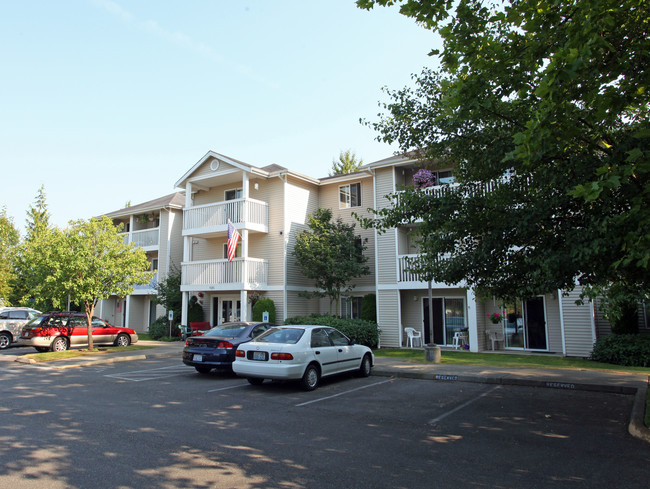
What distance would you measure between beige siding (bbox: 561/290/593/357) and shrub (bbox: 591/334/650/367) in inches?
29.7

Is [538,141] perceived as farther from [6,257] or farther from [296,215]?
[6,257]

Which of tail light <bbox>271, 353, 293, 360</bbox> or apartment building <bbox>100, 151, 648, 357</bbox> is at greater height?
apartment building <bbox>100, 151, 648, 357</bbox>

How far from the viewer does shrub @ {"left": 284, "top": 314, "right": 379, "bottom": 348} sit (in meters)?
18.6

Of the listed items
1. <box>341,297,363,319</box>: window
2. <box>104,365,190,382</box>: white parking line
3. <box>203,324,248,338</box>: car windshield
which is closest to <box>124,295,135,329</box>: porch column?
<box>341,297,363,319</box>: window

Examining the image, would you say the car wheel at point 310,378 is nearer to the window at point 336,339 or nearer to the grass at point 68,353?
the window at point 336,339

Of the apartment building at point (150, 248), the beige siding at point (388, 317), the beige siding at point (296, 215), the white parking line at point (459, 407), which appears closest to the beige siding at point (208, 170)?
the beige siding at point (296, 215)

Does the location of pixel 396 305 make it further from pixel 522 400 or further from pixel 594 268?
pixel 594 268

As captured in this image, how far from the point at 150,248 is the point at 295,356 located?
22.0m

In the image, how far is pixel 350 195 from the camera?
79.6ft

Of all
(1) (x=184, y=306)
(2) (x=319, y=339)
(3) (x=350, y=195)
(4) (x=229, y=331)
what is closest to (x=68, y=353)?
(1) (x=184, y=306)

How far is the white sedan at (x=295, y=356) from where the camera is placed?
Result: 33.1 feet

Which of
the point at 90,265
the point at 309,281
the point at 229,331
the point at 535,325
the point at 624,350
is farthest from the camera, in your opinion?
the point at 309,281

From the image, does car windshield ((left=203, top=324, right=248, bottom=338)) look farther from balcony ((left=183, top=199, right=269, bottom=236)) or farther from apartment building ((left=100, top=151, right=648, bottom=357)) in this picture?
balcony ((left=183, top=199, right=269, bottom=236))

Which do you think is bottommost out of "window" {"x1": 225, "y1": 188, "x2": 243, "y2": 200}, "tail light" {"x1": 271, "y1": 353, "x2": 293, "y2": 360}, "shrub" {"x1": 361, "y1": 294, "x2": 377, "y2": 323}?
"tail light" {"x1": 271, "y1": 353, "x2": 293, "y2": 360}
